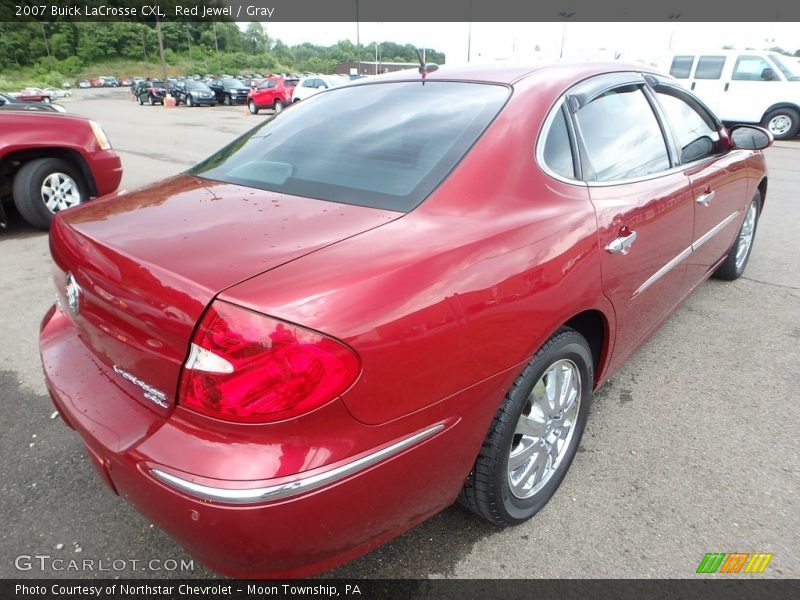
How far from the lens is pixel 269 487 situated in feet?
4.06

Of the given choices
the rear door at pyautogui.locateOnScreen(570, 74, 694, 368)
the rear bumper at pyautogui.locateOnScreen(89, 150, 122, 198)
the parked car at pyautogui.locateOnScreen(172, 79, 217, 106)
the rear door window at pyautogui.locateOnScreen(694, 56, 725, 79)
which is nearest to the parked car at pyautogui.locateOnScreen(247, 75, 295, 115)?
the parked car at pyautogui.locateOnScreen(172, 79, 217, 106)

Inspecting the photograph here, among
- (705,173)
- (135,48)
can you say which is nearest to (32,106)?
(705,173)

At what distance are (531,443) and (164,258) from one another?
1.40 m

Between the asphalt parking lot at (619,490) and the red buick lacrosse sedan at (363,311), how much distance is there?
0.18m

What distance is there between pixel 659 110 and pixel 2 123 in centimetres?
565

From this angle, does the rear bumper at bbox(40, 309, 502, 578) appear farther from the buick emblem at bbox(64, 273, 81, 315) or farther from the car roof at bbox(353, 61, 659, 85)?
the car roof at bbox(353, 61, 659, 85)

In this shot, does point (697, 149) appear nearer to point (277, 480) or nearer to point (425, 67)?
point (425, 67)

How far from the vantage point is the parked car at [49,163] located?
5223 mm

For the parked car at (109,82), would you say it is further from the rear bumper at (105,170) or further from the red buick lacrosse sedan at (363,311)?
the red buick lacrosse sedan at (363,311)

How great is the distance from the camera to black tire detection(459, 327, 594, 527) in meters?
1.74

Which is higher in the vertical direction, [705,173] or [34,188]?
[705,173]

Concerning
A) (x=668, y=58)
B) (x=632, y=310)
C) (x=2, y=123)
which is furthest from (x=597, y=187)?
(x=668, y=58)

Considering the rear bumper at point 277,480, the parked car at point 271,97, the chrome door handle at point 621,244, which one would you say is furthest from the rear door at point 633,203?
the parked car at point 271,97

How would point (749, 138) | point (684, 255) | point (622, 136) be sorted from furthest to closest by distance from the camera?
point (749, 138) → point (684, 255) → point (622, 136)
